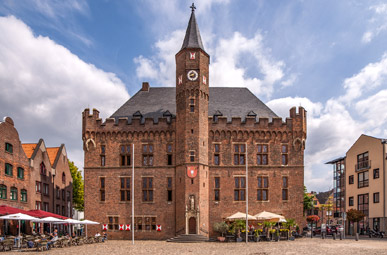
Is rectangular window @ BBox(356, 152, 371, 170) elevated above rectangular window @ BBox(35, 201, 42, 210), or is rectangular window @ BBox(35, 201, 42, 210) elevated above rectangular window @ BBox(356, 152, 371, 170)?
rectangular window @ BBox(356, 152, 371, 170)

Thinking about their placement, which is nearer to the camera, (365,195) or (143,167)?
(143,167)

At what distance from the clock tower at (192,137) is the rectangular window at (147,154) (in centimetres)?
303

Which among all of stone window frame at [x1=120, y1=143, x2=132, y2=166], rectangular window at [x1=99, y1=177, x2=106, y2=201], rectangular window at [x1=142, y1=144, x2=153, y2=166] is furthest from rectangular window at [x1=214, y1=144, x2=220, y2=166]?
rectangular window at [x1=99, y1=177, x2=106, y2=201]

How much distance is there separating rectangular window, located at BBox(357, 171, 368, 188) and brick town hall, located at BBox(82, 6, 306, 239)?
19851mm

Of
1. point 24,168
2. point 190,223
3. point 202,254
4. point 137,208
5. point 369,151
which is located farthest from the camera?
point 369,151

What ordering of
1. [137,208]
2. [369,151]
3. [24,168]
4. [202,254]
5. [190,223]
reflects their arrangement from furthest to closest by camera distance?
[369,151]
[24,168]
[137,208]
[190,223]
[202,254]

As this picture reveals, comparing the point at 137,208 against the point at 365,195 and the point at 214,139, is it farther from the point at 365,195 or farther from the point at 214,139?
the point at 365,195

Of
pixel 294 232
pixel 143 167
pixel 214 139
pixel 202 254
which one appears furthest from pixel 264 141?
pixel 202 254

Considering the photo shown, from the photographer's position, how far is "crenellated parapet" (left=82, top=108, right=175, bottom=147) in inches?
1679

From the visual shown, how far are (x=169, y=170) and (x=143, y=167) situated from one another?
2.75m

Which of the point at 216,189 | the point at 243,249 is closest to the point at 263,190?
the point at 216,189

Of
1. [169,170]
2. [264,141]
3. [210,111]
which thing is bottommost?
[169,170]

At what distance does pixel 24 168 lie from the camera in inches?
1754

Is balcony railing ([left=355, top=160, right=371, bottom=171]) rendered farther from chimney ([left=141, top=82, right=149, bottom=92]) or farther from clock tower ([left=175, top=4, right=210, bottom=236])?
chimney ([left=141, top=82, right=149, bottom=92])
